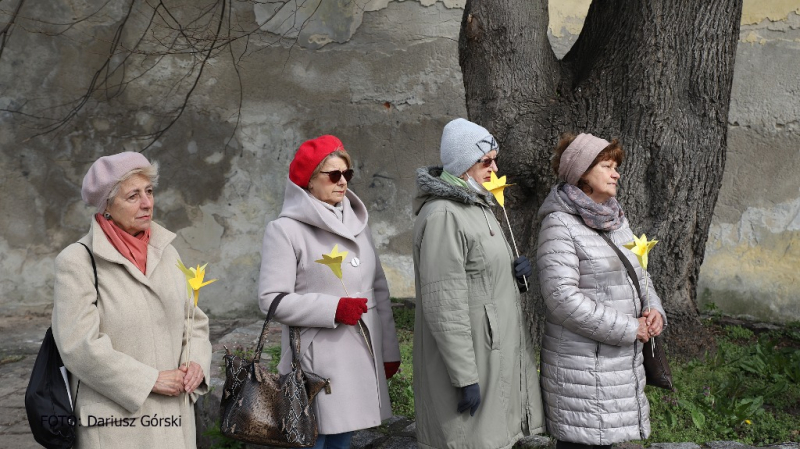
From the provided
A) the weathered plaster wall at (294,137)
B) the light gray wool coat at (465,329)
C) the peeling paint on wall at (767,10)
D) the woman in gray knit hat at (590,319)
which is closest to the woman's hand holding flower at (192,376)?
the light gray wool coat at (465,329)

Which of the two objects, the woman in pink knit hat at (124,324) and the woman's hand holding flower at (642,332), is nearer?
the woman in pink knit hat at (124,324)

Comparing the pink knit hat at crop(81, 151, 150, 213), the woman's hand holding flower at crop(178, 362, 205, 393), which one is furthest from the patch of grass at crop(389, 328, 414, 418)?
the pink knit hat at crop(81, 151, 150, 213)

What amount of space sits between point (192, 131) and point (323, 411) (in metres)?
4.32

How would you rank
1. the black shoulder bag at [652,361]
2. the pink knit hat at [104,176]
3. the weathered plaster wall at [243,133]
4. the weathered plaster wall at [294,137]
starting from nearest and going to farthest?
the pink knit hat at [104,176] → the black shoulder bag at [652,361] → the weathered plaster wall at [294,137] → the weathered plaster wall at [243,133]

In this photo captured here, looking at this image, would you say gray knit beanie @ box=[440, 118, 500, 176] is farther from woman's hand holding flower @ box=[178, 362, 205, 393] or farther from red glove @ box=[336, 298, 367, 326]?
woman's hand holding flower @ box=[178, 362, 205, 393]

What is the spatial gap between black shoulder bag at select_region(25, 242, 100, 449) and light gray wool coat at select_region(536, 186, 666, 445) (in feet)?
5.54

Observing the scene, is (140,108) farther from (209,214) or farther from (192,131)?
(209,214)

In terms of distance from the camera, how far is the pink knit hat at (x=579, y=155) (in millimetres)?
3248

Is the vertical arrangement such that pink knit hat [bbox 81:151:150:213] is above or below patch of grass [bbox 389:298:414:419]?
above

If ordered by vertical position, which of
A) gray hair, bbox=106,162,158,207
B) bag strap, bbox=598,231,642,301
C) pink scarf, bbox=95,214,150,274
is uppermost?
gray hair, bbox=106,162,158,207

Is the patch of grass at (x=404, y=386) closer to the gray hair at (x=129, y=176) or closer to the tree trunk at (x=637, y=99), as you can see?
the tree trunk at (x=637, y=99)

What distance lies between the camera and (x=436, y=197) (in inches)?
123

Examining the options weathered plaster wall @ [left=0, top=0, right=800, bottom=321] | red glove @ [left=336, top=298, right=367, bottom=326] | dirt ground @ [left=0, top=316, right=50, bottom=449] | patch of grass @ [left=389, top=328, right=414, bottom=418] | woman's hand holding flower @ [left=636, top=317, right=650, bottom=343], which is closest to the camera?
red glove @ [left=336, top=298, right=367, bottom=326]

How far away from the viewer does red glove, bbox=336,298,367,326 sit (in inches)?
119
